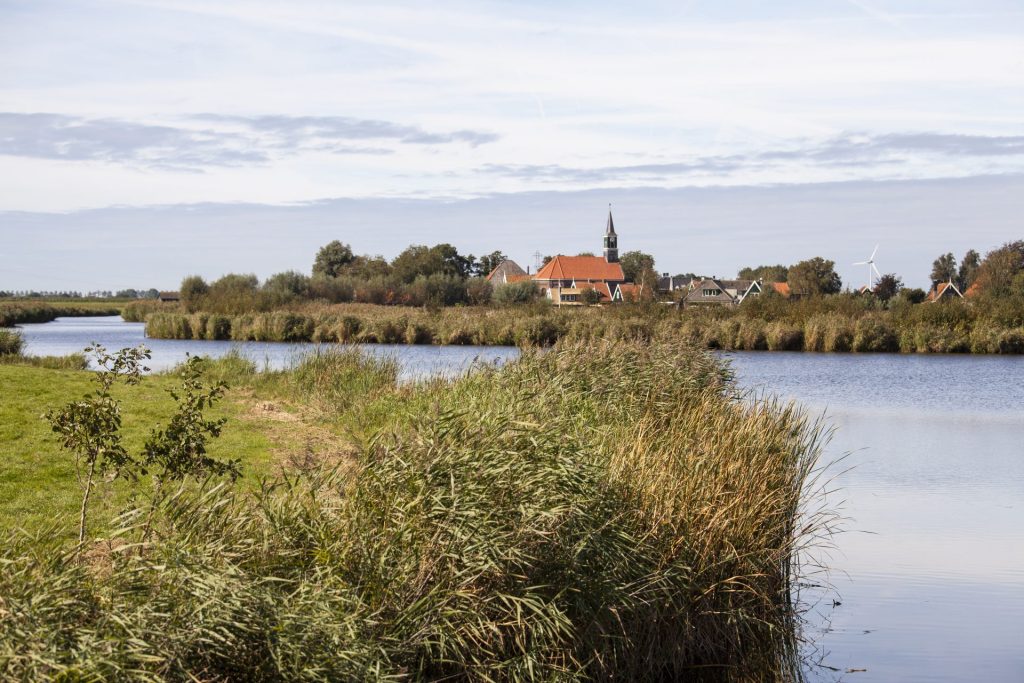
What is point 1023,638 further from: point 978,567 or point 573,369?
point 573,369

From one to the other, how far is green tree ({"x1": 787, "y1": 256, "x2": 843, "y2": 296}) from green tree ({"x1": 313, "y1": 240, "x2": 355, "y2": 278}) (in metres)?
41.1

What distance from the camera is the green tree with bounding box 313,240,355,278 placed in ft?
302

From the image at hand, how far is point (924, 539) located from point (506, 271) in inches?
3602

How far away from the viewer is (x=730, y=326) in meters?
42.8

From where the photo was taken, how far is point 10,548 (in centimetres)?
514

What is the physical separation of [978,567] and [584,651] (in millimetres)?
6281

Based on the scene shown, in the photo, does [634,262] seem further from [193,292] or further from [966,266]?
[193,292]

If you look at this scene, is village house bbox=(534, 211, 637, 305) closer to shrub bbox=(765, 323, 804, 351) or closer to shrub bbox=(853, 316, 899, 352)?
shrub bbox=(765, 323, 804, 351)

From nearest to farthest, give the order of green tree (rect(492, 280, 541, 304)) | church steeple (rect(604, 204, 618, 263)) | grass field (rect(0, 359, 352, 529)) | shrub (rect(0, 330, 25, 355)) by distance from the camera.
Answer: grass field (rect(0, 359, 352, 529)), shrub (rect(0, 330, 25, 355)), green tree (rect(492, 280, 541, 304)), church steeple (rect(604, 204, 618, 263))

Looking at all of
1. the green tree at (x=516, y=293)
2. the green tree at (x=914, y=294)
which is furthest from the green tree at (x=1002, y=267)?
the green tree at (x=516, y=293)

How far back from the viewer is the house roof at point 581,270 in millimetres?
99000

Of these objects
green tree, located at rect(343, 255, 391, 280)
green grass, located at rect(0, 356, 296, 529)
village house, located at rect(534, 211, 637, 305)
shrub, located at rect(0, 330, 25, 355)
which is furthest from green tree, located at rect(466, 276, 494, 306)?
green grass, located at rect(0, 356, 296, 529)

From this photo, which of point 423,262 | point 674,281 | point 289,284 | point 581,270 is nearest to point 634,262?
point 674,281

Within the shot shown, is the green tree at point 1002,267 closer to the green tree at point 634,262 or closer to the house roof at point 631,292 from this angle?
the house roof at point 631,292
